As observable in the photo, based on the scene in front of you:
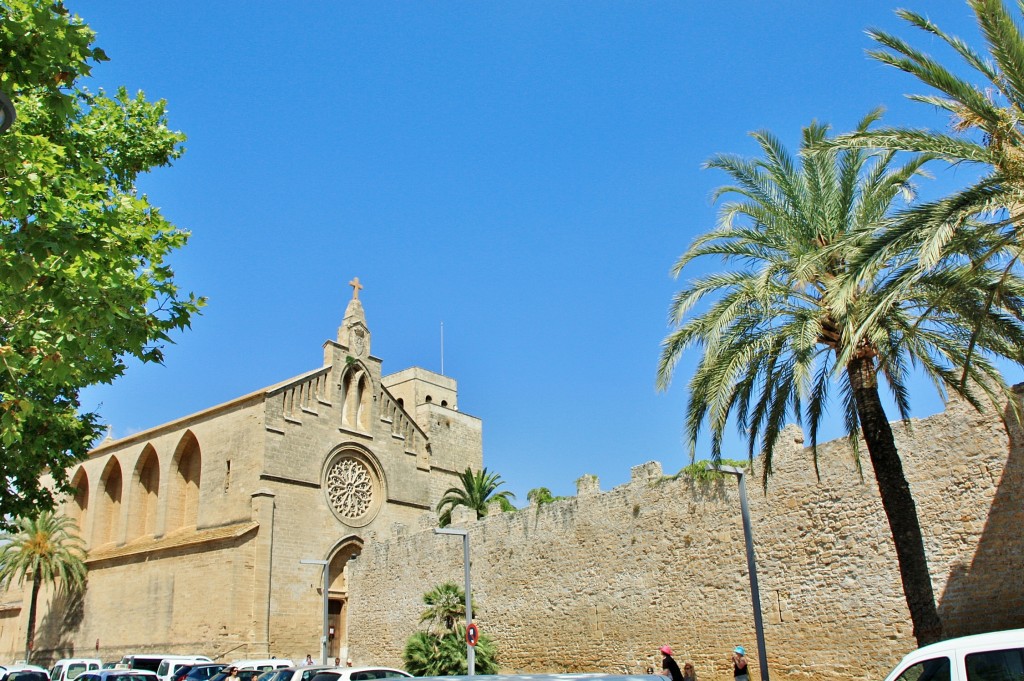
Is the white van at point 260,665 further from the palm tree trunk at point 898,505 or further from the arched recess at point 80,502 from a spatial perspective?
the arched recess at point 80,502

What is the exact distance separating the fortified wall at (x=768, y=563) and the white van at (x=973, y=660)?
784 centimetres

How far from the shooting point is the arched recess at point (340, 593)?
29641 mm

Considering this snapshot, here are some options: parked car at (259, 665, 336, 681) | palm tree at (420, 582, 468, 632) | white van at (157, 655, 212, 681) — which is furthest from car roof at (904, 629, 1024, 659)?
white van at (157, 655, 212, 681)

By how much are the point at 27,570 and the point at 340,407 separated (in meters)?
15.5

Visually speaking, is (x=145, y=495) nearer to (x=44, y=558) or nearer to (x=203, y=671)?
(x=44, y=558)

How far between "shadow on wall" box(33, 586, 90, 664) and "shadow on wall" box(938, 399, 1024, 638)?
32.2m

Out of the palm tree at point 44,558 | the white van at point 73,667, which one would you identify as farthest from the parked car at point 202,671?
the palm tree at point 44,558

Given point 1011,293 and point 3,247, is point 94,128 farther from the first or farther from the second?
point 1011,293

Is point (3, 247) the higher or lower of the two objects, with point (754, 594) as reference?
higher

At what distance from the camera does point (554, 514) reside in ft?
72.9

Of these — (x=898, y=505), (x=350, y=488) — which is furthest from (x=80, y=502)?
(x=898, y=505)

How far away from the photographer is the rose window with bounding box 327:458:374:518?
3186 cm

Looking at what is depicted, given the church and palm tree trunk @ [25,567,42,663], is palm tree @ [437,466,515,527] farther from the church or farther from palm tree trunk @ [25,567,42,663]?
palm tree trunk @ [25,567,42,663]

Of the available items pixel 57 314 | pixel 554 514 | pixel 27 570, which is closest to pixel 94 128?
pixel 57 314
